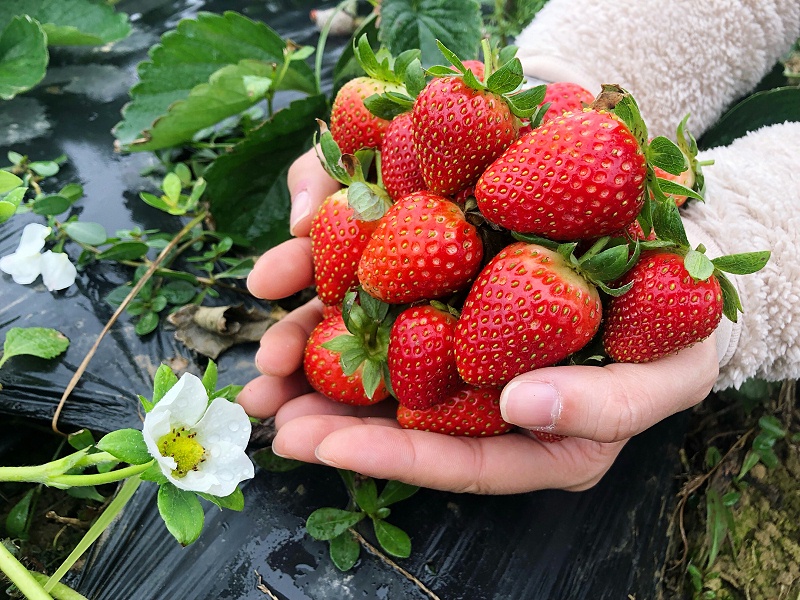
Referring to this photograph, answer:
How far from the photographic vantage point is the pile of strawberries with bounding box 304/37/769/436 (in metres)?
0.55

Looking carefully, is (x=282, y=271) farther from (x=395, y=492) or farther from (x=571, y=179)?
(x=571, y=179)

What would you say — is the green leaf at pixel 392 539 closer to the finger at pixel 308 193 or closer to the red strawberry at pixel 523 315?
the red strawberry at pixel 523 315

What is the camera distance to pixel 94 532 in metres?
0.67

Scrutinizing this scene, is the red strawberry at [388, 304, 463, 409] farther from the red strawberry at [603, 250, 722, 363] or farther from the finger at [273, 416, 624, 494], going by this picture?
the red strawberry at [603, 250, 722, 363]

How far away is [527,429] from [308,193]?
42cm

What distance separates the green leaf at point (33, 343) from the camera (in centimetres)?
80

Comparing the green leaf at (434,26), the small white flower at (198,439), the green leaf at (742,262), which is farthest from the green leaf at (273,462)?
the green leaf at (434,26)

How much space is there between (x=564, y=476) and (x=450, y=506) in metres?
0.15

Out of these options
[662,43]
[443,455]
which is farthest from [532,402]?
[662,43]

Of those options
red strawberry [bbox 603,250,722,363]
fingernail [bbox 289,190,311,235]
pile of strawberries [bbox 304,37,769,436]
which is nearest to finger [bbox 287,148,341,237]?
fingernail [bbox 289,190,311,235]

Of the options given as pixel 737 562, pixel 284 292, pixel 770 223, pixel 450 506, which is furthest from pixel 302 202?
pixel 737 562

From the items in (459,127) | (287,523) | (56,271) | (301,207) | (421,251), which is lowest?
(287,523)

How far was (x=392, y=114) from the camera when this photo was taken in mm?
719

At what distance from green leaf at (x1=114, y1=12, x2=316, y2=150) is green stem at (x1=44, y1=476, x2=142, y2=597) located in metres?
0.56
